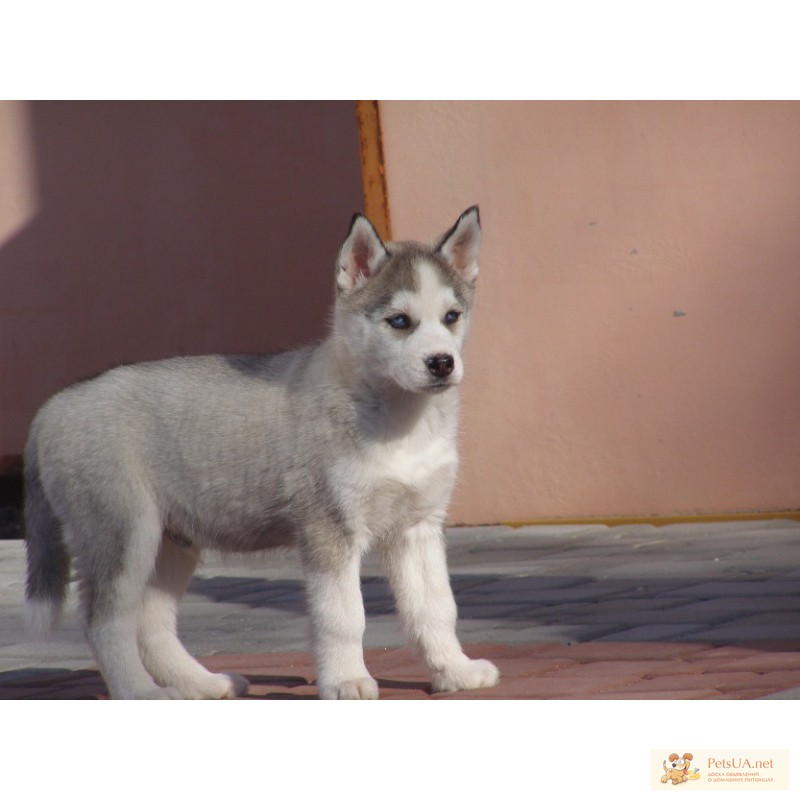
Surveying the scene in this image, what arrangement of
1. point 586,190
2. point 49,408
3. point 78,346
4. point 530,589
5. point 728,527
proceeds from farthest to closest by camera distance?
1. point 78,346
2. point 586,190
3. point 728,527
4. point 530,589
5. point 49,408

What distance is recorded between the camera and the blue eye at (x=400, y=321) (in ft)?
14.1

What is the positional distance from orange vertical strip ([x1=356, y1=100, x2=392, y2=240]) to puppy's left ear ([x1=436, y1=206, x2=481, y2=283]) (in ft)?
12.7

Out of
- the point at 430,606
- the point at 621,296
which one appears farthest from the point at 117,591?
the point at 621,296

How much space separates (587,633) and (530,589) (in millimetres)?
1110

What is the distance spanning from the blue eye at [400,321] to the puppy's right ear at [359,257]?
205mm

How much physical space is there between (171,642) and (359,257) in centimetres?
136

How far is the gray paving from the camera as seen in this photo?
16.9 feet

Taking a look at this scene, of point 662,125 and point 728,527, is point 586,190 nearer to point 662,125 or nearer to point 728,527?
point 662,125

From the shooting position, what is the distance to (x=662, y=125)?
789cm
